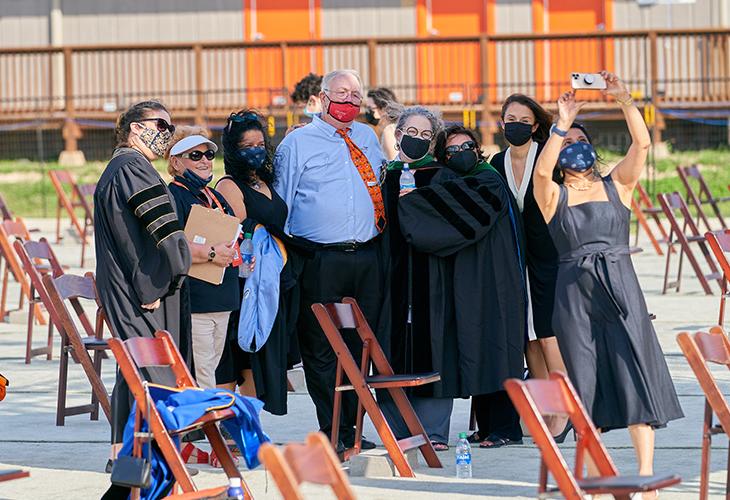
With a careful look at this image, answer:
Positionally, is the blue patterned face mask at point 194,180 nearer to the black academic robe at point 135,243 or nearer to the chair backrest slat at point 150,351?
the black academic robe at point 135,243

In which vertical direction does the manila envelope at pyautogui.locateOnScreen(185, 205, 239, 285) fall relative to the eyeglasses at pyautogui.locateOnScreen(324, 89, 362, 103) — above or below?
below

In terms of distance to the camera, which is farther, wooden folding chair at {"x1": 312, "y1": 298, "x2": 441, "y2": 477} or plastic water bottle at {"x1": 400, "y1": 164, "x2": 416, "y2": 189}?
plastic water bottle at {"x1": 400, "y1": 164, "x2": 416, "y2": 189}

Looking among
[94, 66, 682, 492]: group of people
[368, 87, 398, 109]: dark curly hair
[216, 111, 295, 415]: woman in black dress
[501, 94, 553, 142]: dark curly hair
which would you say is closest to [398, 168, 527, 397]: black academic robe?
[94, 66, 682, 492]: group of people

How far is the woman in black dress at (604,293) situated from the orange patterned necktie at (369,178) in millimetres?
1320

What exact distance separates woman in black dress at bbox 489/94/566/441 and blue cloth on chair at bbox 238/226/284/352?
1321 mm

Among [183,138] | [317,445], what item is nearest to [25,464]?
[183,138]

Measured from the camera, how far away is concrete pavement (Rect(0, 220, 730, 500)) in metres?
7.36

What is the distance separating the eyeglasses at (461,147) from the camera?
27.3 feet

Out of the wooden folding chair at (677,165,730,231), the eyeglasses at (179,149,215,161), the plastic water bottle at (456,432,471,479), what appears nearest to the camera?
the plastic water bottle at (456,432,471,479)

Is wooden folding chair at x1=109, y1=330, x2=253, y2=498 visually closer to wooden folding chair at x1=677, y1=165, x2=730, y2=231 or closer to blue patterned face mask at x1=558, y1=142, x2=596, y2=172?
blue patterned face mask at x1=558, y1=142, x2=596, y2=172

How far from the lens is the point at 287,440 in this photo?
28.4ft

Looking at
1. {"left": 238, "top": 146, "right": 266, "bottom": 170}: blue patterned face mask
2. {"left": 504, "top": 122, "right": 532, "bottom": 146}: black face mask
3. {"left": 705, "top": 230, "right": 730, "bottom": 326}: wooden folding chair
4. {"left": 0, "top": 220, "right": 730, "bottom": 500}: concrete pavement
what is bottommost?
{"left": 0, "top": 220, "right": 730, "bottom": 500}: concrete pavement

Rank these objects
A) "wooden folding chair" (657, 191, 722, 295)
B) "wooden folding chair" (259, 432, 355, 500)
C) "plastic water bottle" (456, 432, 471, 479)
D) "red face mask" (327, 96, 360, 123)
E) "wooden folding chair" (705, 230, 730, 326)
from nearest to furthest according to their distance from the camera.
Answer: "wooden folding chair" (259, 432, 355, 500), "plastic water bottle" (456, 432, 471, 479), "red face mask" (327, 96, 360, 123), "wooden folding chair" (705, 230, 730, 326), "wooden folding chair" (657, 191, 722, 295)

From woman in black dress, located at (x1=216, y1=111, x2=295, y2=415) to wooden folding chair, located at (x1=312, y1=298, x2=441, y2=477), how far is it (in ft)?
1.07
